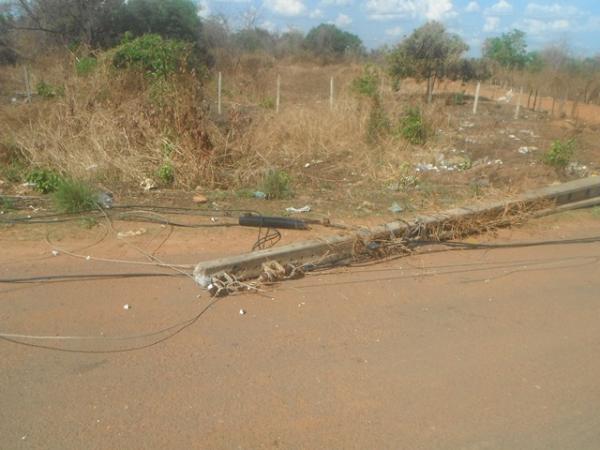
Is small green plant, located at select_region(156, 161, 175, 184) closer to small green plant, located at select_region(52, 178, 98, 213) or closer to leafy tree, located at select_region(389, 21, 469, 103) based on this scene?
small green plant, located at select_region(52, 178, 98, 213)

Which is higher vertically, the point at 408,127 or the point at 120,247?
the point at 408,127

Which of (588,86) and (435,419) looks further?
(588,86)

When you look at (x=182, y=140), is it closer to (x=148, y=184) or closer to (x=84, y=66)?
(x=148, y=184)

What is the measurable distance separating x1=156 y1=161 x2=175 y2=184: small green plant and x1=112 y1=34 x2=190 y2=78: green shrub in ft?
6.11

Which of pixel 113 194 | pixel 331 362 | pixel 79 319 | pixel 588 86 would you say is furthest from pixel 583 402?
pixel 588 86

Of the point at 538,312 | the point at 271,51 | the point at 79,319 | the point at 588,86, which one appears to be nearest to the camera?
the point at 79,319

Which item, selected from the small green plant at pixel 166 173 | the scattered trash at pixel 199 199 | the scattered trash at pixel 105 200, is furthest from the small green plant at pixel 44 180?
the scattered trash at pixel 199 199

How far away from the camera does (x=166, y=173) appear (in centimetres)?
730

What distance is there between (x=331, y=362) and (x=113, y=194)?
4.46 metres

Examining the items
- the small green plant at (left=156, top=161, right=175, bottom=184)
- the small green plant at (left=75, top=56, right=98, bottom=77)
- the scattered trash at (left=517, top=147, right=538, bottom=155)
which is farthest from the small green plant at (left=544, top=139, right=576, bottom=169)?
the small green plant at (left=75, top=56, right=98, bottom=77)

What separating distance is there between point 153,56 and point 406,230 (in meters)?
8.98

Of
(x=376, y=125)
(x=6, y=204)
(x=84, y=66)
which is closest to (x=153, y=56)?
(x=84, y=66)

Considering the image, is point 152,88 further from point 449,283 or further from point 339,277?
point 449,283

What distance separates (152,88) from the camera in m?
8.23
